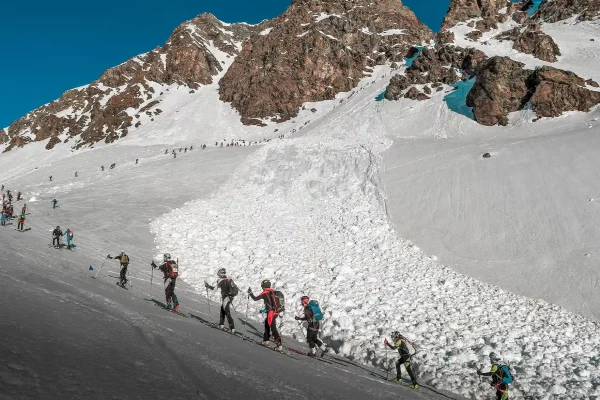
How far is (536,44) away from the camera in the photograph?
200 feet

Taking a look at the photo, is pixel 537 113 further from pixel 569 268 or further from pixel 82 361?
→ pixel 82 361

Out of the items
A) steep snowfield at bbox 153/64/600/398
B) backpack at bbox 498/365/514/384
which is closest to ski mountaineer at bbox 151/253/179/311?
steep snowfield at bbox 153/64/600/398

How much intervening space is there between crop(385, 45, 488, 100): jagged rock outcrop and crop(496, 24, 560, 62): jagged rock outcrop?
24.0 ft

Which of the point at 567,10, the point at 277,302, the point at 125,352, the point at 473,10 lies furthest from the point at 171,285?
the point at 473,10

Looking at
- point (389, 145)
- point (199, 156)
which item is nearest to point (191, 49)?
point (199, 156)

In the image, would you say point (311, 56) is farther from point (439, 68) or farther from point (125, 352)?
point (125, 352)

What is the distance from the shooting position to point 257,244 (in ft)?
73.5

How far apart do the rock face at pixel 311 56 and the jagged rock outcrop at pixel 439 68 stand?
24.0 m

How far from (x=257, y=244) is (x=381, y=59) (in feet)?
279

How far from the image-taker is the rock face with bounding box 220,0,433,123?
283 ft

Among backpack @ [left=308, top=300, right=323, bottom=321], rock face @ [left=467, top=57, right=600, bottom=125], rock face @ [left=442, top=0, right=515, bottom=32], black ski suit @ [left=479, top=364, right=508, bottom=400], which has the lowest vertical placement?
black ski suit @ [left=479, top=364, right=508, bottom=400]

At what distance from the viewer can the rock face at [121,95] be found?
8769cm

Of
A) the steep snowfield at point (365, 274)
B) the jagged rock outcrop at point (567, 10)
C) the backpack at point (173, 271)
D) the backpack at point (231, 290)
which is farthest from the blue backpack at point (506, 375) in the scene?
the jagged rock outcrop at point (567, 10)

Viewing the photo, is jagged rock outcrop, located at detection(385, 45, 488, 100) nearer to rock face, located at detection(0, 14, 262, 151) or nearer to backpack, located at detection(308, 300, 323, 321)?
rock face, located at detection(0, 14, 262, 151)
